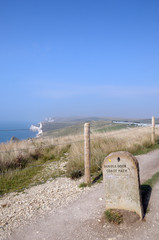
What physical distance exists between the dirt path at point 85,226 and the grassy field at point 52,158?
234 centimetres

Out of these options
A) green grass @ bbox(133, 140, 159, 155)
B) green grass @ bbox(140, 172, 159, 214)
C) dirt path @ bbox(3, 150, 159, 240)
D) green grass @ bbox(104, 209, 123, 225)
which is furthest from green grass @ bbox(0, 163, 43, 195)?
green grass @ bbox(133, 140, 159, 155)

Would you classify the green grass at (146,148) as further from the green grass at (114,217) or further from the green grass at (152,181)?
the green grass at (114,217)

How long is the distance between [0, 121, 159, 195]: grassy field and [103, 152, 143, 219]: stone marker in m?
2.83

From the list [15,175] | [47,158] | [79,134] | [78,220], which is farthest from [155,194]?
[79,134]

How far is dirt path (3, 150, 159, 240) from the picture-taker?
12.6 ft

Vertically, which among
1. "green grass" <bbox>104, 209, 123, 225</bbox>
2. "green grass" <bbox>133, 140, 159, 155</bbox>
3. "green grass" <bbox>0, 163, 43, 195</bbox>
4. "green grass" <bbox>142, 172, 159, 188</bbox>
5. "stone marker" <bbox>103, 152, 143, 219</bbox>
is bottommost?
"green grass" <bbox>0, 163, 43, 195</bbox>

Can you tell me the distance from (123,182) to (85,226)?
3.62 feet

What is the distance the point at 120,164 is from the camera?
4.23 metres

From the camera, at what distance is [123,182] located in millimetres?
4281

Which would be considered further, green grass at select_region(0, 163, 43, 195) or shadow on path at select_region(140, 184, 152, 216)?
green grass at select_region(0, 163, 43, 195)

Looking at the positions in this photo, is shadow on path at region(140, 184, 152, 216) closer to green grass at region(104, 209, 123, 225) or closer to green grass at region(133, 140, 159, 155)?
green grass at region(104, 209, 123, 225)

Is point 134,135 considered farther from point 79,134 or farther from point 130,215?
point 130,215

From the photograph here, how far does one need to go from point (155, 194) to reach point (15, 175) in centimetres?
525

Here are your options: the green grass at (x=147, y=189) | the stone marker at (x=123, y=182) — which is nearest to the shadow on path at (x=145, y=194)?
the green grass at (x=147, y=189)
